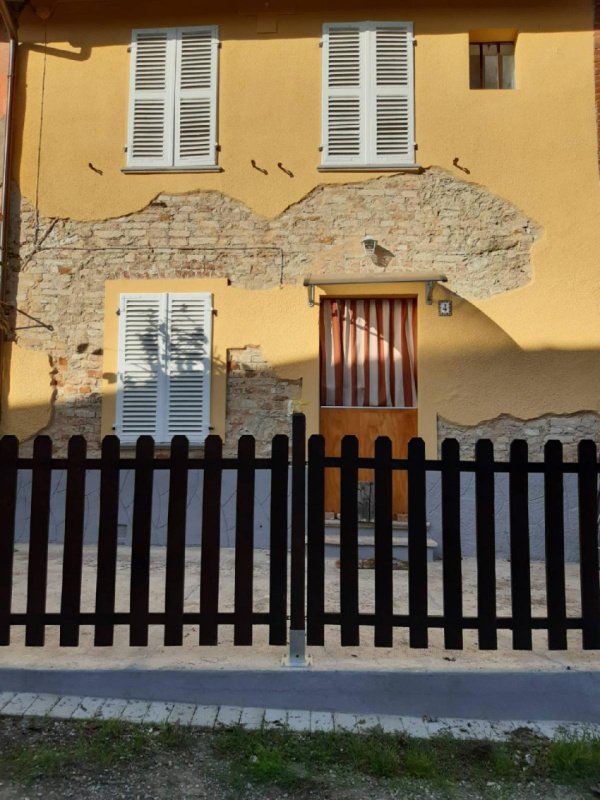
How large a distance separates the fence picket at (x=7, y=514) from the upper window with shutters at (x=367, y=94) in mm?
5401

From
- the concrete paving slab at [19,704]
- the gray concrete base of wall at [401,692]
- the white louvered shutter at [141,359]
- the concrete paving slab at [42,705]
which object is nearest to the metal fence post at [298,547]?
the gray concrete base of wall at [401,692]

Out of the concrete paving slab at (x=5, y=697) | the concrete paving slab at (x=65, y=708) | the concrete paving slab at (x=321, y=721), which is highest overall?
the concrete paving slab at (x=5, y=697)

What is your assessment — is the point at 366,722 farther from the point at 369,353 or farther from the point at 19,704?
the point at 369,353

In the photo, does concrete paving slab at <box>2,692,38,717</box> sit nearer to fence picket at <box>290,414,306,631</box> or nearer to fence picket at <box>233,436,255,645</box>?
fence picket at <box>233,436,255,645</box>

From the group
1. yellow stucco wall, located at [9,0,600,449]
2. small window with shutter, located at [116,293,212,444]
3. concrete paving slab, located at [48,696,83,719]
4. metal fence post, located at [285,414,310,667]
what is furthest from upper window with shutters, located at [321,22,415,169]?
concrete paving slab, located at [48,696,83,719]

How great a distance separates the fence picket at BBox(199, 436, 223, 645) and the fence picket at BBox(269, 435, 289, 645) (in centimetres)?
30

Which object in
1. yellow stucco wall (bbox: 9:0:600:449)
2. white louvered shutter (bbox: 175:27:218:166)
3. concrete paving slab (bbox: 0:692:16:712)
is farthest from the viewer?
white louvered shutter (bbox: 175:27:218:166)

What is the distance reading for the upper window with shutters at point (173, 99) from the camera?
287 inches

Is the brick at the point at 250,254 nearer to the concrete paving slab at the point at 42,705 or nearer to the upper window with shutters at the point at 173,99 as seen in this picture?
the upper window with shutters at the point at 173,99

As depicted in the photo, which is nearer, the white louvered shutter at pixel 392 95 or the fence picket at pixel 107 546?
the fence picket at pixel 107 546

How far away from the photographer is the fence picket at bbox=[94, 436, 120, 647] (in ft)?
10.2

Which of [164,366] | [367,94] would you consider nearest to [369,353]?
[164,366]

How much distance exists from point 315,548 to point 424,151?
18.8ft

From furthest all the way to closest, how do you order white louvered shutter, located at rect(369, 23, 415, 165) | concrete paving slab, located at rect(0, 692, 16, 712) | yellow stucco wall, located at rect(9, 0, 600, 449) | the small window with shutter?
1. white louvered shutter, located at rect(369, 23, 415, 165)
2. the small window with shutter
3. yellow stucco wall, located at rect(9, 0, 600, 449)
4. concrete paving slab, located at rect(0, 692, 16, 712)
